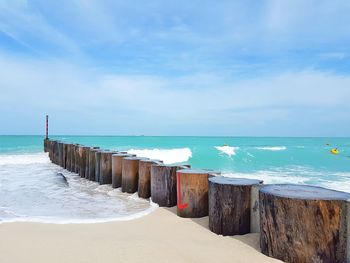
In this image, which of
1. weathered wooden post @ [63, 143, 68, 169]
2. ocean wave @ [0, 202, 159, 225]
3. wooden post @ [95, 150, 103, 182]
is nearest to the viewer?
ocean wave @ [0, 202, 159, 225]

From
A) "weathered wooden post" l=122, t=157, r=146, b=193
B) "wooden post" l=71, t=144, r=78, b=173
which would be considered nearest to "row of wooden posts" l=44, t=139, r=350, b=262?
"weathered wooden post" l=122, t=157, r=146, b=193

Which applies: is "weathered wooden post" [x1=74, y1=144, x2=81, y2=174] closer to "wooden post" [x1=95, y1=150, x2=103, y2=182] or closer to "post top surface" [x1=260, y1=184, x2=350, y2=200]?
"wooden post" [x1=95, y1=150, x2=103, y2=182]

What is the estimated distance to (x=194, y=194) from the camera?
403 centimetres

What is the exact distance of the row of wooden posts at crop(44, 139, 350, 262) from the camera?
2.33 metres

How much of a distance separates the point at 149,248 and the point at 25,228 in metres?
1.67

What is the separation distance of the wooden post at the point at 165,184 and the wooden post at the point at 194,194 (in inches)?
25.5

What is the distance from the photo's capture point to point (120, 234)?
3418 millimetres

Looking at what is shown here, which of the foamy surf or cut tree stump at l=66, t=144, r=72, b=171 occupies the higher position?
cut tree stump at l=66, t=144, r=72, b=171

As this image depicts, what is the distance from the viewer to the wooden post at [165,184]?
187 inches

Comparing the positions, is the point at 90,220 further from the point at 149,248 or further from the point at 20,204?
the point at 20,204

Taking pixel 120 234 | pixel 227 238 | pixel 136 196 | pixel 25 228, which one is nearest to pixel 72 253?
pixel 120 234

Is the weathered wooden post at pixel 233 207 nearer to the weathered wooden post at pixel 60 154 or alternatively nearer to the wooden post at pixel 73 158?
the wooden post at pixel 73 158

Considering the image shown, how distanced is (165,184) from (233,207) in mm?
1765

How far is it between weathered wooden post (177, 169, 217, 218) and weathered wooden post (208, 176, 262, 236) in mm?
629
